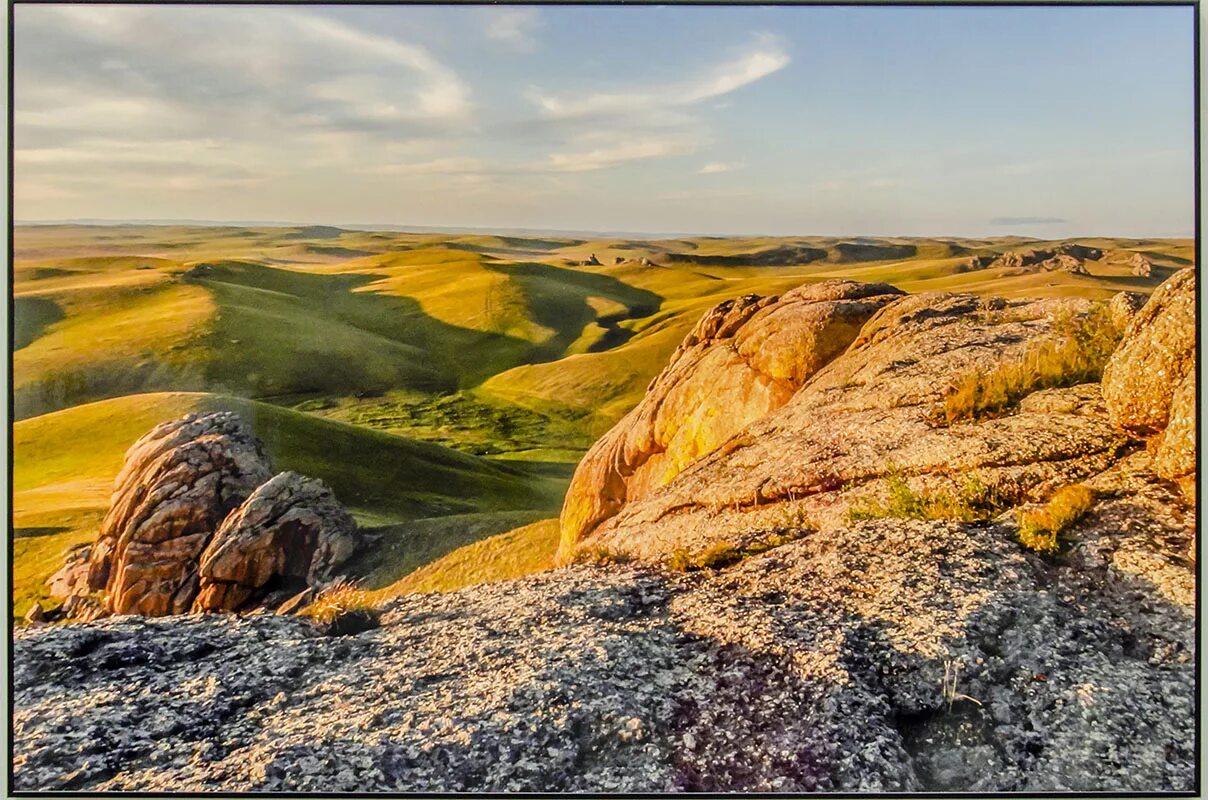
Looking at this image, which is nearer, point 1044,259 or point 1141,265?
point 1141,265

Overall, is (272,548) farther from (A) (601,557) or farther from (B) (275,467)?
(A) (601,557)

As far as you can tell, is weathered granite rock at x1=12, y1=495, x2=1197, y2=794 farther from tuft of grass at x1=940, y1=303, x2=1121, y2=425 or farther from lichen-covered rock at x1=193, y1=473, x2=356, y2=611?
lichen-covered rock at x1=193, y1=473, x2=356, y2=611

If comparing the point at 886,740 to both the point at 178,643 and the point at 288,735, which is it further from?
the point at 178,643

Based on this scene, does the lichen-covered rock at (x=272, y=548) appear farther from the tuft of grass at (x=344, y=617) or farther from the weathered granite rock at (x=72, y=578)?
the tuft of grass at (x=344, y=617)

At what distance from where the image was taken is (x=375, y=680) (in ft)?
30.1

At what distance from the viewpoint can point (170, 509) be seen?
1490cm

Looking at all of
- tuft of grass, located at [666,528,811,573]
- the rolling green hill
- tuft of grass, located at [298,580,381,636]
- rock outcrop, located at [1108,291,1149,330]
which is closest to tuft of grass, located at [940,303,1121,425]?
rock outcrop, located at [1108,291,1149,330]

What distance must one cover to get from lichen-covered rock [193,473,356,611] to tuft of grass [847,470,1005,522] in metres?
9.73

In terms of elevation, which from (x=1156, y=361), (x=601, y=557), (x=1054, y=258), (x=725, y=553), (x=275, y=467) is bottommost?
(x=601, y=557)

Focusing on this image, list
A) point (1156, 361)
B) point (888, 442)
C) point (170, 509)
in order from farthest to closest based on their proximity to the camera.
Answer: point (170, 509)
point (888, 442)
point (1156, 361)

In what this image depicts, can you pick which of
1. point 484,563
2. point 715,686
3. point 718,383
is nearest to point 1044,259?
point 718,383

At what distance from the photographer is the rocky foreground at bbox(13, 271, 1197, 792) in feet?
27.3

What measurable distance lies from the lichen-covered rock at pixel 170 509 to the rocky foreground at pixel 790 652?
4360 mm

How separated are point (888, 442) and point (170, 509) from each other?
43.1 feet
